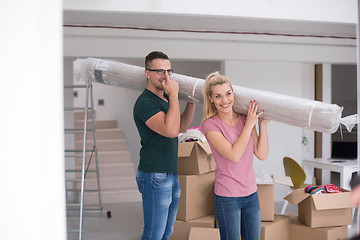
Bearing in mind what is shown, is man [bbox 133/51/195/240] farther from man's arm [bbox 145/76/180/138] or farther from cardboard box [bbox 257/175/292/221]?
cardboard box [bbox 257/175/292/221]

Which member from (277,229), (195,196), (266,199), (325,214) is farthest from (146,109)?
(325,214)

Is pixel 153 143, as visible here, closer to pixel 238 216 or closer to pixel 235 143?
pixel 235 143

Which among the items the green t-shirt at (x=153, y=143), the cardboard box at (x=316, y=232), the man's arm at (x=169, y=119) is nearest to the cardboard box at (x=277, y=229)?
the cardboard box at (x=316, y=232)

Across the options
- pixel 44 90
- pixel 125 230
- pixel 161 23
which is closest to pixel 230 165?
pixel 44 90

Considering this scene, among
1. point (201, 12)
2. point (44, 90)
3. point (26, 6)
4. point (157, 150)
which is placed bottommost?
point (157, 150)

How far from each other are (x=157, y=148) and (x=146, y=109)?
225 millimetres

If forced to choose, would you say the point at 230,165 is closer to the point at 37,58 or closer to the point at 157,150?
the point at 157,150

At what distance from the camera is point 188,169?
3.47 meters

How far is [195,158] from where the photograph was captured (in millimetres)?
3414

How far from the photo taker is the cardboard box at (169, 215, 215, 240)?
3.34 meters

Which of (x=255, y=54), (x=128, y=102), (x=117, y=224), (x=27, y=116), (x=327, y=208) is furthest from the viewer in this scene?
(x=128, y=102)

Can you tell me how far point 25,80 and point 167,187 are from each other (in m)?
1.19

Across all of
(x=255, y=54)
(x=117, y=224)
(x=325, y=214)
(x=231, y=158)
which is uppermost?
(x=255, y=54)

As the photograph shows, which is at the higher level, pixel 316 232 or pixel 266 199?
pixel 266 199
